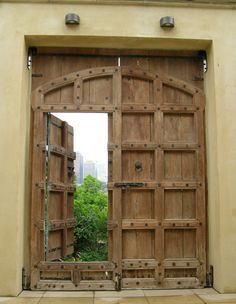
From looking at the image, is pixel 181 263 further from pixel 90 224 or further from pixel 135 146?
pixel 90 224

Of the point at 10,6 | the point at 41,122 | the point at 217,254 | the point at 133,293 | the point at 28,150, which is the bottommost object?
the point at 133,293

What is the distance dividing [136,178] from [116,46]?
5.29 ft

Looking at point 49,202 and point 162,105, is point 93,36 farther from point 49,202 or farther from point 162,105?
point 49,202

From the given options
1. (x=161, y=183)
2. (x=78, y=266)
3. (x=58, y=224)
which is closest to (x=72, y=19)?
(x=161, y=183)

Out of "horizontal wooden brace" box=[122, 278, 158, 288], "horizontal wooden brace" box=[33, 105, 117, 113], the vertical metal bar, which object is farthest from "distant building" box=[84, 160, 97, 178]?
"horizontal wooden brace" box=[122, 278, 158, 288]

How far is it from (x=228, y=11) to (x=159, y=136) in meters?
1.69

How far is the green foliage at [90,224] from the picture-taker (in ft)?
20.7

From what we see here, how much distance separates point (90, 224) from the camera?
21.4 feet

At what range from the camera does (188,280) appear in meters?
4.74

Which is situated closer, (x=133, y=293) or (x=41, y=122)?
(x=133, y=293)

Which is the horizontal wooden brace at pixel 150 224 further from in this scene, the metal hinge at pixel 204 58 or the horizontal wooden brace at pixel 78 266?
the metal hinge at pixel 204 58

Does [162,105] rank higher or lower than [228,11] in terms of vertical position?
lower

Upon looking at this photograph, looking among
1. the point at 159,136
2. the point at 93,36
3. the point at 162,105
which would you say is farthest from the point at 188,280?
the point at 93,36

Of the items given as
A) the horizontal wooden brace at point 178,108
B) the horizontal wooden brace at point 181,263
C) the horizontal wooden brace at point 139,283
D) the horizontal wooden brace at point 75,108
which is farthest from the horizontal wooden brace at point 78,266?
the horizontal wooden brace at point 178,108
